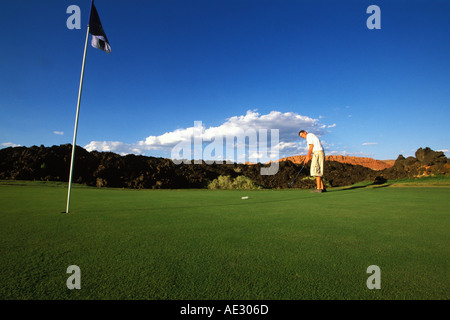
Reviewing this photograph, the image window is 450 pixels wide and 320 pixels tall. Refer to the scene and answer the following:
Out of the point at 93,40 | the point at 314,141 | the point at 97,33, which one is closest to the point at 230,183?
the point at 314,141

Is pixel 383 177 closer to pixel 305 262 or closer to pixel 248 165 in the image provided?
pixel 248 165

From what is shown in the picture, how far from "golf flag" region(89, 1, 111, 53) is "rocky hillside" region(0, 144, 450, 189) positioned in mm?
8127

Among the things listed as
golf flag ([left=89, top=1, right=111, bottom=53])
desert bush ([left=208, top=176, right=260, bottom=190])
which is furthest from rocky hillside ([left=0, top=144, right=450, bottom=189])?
golf flag ([left=89, top=1, right=111, bottom=53])

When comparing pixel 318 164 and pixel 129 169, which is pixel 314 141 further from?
pixel 129 169

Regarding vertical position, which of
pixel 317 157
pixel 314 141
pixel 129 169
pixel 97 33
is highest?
pixel 97 33

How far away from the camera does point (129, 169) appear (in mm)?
14016

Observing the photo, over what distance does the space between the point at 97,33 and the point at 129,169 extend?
30.0 ft

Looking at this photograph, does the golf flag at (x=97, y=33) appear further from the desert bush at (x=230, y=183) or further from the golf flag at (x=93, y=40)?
the desert bush at (x=230, y=183)

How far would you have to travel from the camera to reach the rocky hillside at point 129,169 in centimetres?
1264

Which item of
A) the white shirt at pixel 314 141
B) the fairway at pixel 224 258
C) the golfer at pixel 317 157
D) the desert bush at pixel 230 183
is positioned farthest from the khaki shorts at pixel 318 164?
the desert bush at pixel 230 183

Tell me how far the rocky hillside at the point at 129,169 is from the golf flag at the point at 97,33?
26.7 feet
